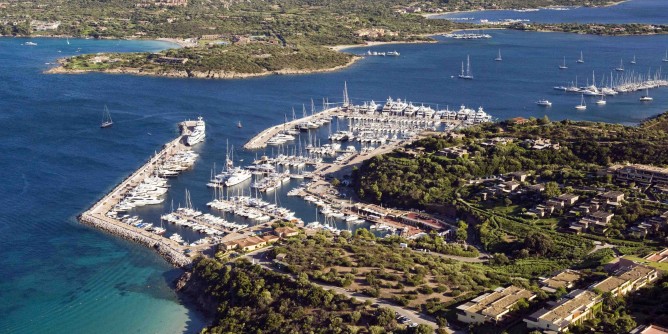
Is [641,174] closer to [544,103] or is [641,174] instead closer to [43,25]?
[544,103]

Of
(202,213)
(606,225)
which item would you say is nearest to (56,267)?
(202,213)

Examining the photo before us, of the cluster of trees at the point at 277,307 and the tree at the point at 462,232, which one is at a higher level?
the cluster of trees at the point at 277,307

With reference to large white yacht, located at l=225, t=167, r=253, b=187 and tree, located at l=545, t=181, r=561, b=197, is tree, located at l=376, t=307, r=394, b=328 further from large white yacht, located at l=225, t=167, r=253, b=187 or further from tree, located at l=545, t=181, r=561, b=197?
large white yacht, located at l=225, t=167, r=253, b=187

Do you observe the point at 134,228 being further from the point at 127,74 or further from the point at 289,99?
the point at 127,74

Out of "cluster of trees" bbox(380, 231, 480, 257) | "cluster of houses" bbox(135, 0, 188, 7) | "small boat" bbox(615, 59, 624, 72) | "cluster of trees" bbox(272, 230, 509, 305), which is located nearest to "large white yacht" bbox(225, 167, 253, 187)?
"cluster of trees" bbox(272, 230, 509, 305)

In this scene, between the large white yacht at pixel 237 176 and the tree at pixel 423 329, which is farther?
the large white yacht at pixel 237 176

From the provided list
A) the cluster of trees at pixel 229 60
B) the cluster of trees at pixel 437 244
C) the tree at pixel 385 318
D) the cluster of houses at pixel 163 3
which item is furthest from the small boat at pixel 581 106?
the cluster of houses at pixel 163 3

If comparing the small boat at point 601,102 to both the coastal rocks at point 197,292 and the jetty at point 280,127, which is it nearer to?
the jetty at point 280,127
